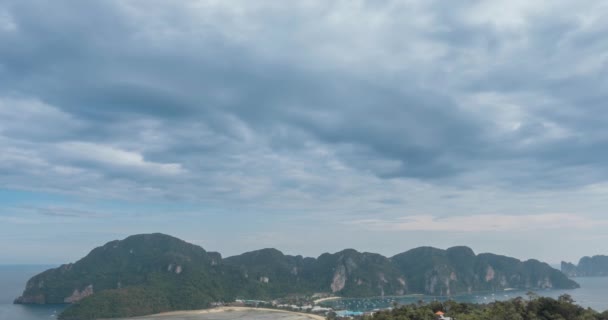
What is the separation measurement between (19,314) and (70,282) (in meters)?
44.3

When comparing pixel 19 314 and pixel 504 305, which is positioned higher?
pixel 504 305

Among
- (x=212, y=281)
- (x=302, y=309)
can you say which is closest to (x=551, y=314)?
(x=302, y=309)

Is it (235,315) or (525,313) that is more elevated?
(525,313)

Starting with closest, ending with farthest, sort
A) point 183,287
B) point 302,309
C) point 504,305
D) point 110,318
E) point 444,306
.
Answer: point 504,305
point 444,306
point 110,318
point 302,309
point 183,287

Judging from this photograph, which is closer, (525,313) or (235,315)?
(525,313)

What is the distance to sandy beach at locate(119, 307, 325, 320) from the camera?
429 ft

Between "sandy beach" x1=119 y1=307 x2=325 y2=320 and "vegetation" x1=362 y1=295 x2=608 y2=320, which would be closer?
"vegetation" x1=362 y1=295 x2=608 y2=320

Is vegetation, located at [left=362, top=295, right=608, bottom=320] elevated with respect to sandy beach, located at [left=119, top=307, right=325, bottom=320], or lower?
elevated

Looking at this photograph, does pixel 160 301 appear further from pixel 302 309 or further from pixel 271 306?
pixel 302 309

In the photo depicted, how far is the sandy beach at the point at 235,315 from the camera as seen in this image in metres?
131

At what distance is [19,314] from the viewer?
14388 cm

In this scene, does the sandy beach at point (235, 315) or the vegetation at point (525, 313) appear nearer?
the vegetation at point (525, 313)

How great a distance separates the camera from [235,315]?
139125 mm

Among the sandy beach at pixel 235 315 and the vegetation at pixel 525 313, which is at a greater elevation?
the vegetation at pixel 525 313
